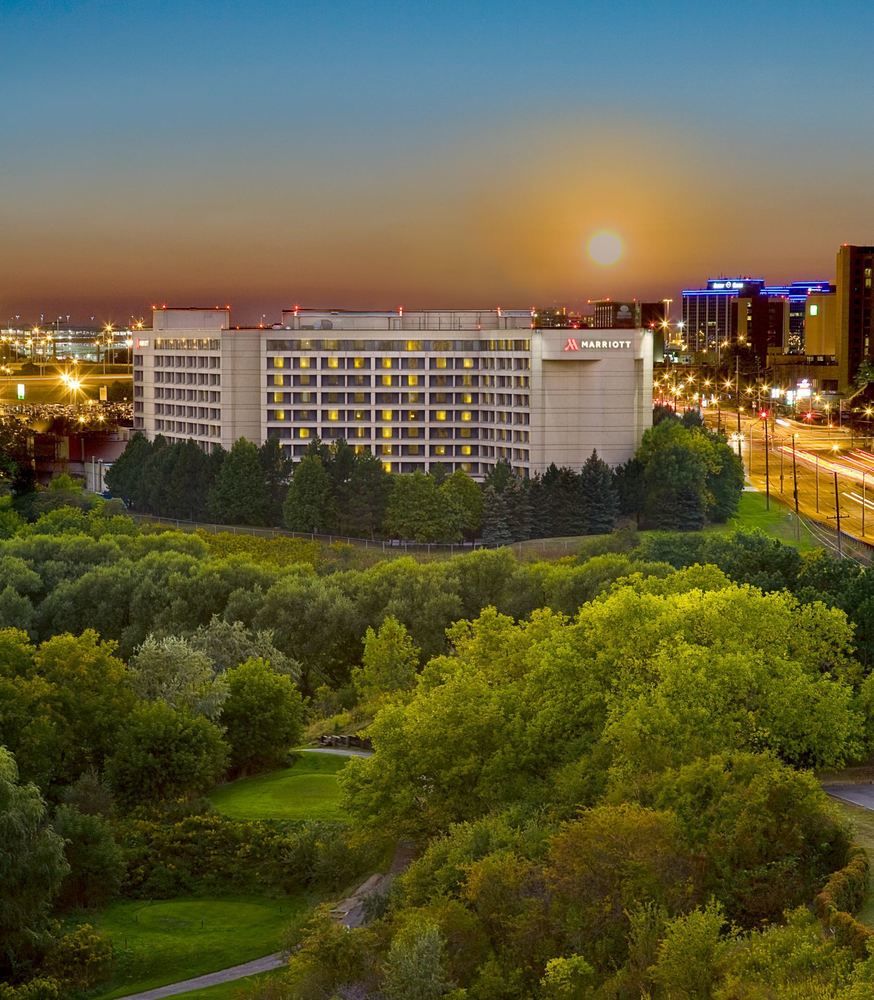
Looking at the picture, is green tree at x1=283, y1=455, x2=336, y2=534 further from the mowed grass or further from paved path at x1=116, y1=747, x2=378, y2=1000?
paved path at x1=116, y1=747, x2=378, y2=1000

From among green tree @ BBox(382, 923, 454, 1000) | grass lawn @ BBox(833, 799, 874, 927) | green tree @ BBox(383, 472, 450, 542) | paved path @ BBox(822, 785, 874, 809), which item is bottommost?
green tree @ BBox(382, 923, 454, 1000)

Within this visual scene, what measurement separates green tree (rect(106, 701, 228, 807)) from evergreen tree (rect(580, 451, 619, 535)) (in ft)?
214

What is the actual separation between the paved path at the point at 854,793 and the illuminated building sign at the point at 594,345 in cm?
9718

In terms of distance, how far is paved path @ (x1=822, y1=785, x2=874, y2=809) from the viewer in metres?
43.6

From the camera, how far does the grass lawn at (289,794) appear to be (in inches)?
2228

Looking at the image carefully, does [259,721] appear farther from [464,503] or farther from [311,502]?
[311,502]

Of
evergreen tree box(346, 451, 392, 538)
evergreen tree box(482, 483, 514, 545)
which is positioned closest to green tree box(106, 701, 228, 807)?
evergreen tree box(482, 483, 514, 545)

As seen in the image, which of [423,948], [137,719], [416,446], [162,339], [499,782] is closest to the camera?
[423,948]

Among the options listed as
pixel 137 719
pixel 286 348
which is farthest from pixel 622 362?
pixel 137 719

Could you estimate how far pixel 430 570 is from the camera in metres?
92.1

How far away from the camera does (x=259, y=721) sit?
64375 millimetres

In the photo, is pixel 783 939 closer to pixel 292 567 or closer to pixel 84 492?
pixel 292 567

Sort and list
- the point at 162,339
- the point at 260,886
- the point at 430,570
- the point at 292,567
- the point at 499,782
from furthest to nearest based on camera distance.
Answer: the point at 162,339, the point at 292,567, the point at 430,570, the point at 260,886, the point at 499,782

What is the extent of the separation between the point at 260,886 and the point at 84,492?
92220 millimetres
